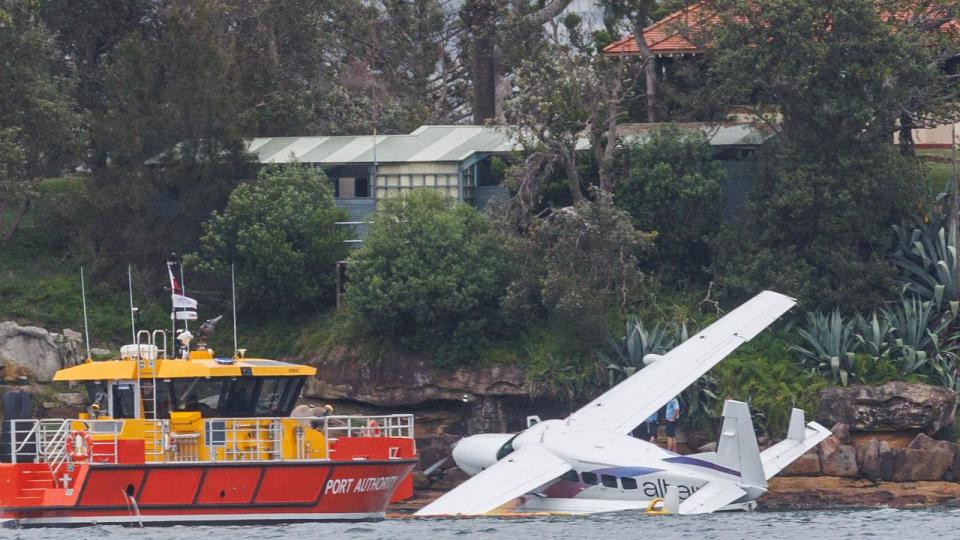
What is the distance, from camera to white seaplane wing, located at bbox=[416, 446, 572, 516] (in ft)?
91.8

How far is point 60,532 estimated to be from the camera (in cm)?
2775

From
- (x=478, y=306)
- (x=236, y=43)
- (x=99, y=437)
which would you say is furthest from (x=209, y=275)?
(x=99, y=437)

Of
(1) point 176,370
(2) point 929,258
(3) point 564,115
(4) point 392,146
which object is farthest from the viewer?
(4) point 392,146

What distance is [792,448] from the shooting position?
30578 mm

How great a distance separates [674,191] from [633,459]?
46.1ft

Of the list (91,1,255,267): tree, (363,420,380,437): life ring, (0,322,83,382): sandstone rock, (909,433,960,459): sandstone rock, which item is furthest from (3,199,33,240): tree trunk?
(909,433,960,459): sandstone rock

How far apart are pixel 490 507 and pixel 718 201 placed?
55.1 feet

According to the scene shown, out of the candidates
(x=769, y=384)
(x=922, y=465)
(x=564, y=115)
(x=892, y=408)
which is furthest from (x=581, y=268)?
(x=922, y=465)

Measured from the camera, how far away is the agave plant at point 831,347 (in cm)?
3819

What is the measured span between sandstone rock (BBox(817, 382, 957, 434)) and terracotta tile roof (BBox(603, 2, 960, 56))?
9673 mm

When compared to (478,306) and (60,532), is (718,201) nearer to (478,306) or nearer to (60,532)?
(478,306)

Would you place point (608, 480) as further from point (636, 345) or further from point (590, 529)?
point (636, 345)

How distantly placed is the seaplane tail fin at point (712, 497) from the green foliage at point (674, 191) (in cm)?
1425

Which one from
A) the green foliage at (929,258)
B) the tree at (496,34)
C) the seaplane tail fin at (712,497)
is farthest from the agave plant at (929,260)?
the tree at (496,34)
